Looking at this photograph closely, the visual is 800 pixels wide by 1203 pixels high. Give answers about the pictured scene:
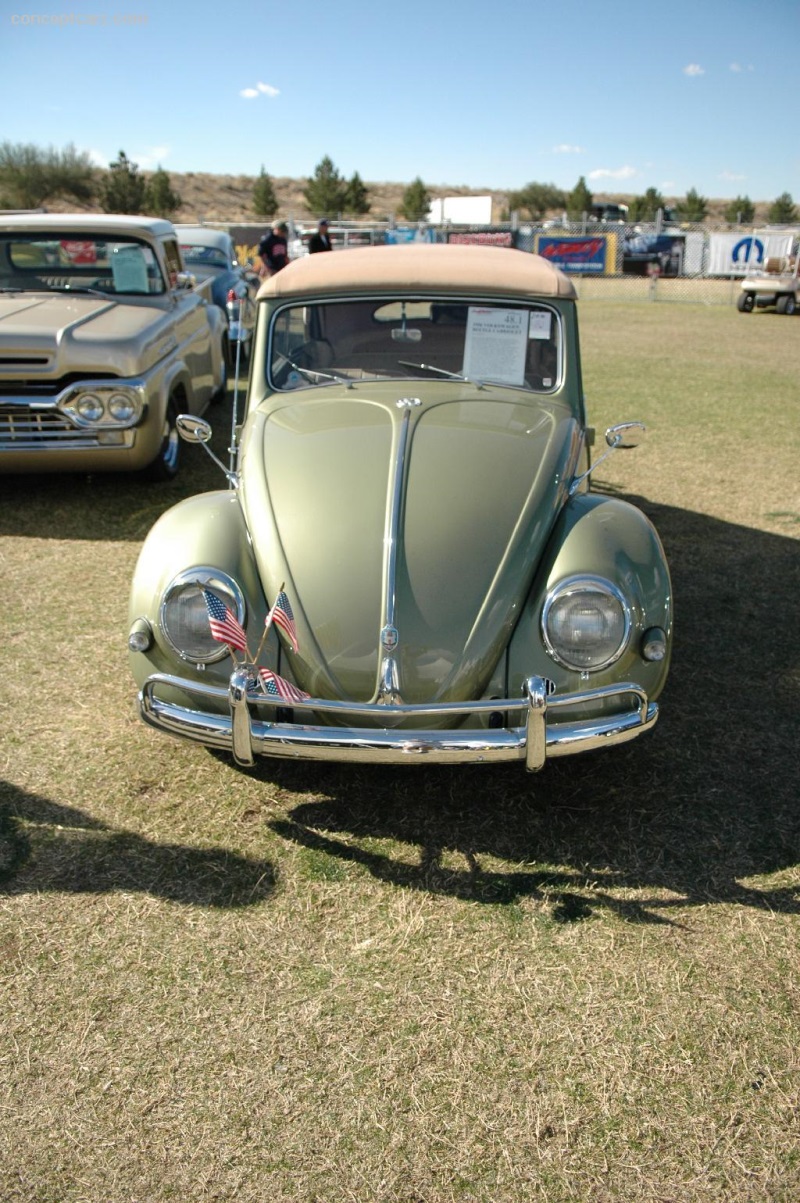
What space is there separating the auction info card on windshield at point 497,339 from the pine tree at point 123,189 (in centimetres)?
4232

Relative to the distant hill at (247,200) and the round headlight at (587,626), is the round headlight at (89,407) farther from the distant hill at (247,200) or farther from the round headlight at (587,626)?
the distant hill at (247,200)

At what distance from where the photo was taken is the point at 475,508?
296 centimetres

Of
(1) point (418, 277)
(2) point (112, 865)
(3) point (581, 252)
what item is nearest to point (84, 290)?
(1) point (418, 277)

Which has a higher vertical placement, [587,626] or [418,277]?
[418,277]

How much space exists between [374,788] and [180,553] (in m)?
1.03

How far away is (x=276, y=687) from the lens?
250cm

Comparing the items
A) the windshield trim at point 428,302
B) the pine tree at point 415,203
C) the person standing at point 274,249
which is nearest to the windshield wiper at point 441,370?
the windshield trim at point 428,302

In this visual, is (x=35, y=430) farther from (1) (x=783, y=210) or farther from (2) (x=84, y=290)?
(1) (x=783, y=210)

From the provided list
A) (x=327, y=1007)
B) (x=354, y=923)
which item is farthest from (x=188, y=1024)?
(x=354, y=923)

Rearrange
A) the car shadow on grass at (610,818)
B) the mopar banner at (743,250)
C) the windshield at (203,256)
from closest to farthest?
the car shadow on grass at (610,818)
the windshield at (203,256)
the mopar banner at (743,250)

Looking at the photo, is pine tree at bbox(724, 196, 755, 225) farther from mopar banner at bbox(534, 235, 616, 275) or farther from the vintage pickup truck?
the vintage pickup truck

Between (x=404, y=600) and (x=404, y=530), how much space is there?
0.27 metres

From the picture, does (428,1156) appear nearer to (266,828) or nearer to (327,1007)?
(327,1007)

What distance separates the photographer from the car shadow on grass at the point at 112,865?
2.64 m
